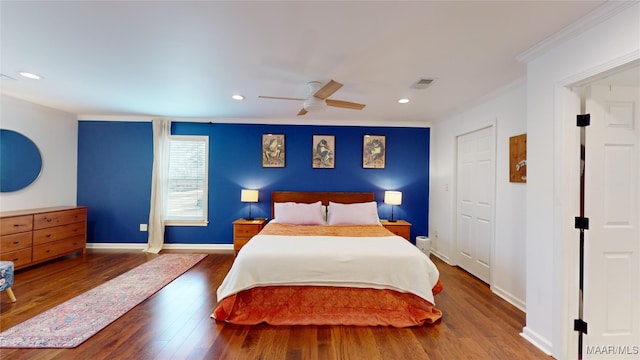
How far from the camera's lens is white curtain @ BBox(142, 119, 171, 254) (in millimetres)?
4699

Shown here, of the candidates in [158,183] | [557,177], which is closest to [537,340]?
[557,177]

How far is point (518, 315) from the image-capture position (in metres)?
2.60

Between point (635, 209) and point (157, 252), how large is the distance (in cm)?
600

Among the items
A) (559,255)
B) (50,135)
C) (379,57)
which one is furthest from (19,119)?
(559,255)

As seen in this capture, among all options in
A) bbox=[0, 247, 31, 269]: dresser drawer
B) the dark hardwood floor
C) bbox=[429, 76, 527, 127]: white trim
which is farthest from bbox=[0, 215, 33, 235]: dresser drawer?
bbox=[429, 76, 527, 127]: white trim

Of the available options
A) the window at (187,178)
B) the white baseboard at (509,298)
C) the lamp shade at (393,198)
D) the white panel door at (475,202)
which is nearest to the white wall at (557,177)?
the white baseboard at (509,298)

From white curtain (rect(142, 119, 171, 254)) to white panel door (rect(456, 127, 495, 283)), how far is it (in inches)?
205

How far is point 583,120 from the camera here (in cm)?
185

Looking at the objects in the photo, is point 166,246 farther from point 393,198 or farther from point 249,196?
point 393,198

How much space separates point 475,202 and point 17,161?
272 inches

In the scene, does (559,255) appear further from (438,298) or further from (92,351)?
(92,351)

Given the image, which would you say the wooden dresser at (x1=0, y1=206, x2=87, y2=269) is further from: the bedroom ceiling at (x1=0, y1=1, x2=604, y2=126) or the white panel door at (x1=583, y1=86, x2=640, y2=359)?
the white panel door at (x1=583, y1=86, x2=640, y2=359)

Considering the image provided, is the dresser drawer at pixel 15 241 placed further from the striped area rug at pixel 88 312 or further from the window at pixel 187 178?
the window at pixel 187 178

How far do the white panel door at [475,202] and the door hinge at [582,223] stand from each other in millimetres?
1429
